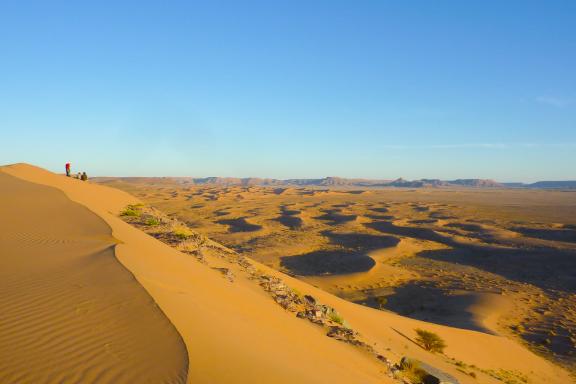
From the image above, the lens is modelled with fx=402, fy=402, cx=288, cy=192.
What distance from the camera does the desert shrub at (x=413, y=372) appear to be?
664 cm

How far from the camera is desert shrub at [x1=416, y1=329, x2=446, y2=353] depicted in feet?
34.2

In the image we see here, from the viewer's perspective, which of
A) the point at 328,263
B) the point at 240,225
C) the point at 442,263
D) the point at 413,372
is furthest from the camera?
the point at 240,225

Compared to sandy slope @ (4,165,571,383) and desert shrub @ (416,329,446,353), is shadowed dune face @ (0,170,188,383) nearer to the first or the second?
sandy slope @ (4,165,571,383)

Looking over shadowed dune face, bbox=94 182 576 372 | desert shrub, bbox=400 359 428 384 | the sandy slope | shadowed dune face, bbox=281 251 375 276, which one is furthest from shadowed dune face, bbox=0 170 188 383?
shadowed dune face, bbox=281 251 375 276

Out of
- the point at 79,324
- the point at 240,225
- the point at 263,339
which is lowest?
the point at 240,225

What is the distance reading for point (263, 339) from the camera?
5.33 metres

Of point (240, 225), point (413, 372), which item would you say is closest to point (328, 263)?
point (240, 225)

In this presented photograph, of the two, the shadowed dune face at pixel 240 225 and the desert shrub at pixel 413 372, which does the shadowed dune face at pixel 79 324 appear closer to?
the desert shrub at pixel 413 372

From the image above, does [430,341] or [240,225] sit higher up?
[430,341]

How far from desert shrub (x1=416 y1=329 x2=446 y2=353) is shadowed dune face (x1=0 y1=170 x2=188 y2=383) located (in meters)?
7.90

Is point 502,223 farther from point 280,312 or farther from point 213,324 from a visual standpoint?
point 213,324

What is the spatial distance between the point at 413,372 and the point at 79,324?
5.39 meters

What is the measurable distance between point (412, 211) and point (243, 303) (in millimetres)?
50331

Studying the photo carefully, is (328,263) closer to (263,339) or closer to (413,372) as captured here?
(413,372)
